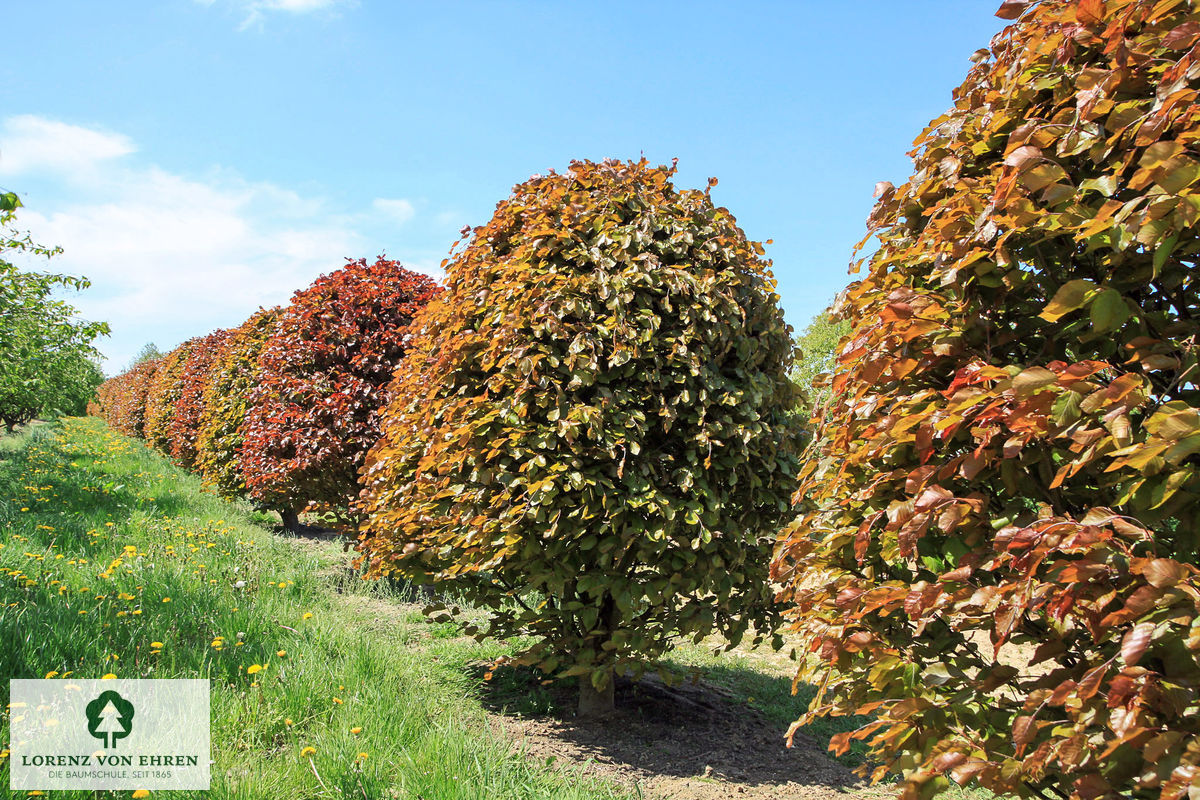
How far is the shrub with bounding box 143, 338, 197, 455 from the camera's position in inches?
706

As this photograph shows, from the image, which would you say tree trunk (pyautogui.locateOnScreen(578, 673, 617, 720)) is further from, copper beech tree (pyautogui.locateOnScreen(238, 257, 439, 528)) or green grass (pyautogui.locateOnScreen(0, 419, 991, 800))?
copper beech tree (pyautogui.locateOnScreen(238, 257, 439, 528))

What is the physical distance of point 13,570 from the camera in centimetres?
493

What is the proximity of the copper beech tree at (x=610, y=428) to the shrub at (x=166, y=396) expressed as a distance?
1589 cm

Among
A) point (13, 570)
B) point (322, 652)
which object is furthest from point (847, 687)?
point (13, 570)

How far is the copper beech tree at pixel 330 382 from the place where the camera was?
25.2 ft

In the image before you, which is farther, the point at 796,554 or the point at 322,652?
the point at 322,652

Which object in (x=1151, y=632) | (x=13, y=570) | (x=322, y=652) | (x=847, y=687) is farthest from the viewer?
(x=13, y=570)

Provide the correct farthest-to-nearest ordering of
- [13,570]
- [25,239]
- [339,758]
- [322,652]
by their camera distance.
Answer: [25,239], [13,570], [322,652], [339,758]

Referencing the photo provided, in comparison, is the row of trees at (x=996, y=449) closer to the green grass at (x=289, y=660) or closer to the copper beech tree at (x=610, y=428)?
the copper beech tree at (x=610, y=428)

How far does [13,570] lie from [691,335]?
16.3 ft

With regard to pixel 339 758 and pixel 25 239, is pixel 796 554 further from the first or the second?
pixel 25 239

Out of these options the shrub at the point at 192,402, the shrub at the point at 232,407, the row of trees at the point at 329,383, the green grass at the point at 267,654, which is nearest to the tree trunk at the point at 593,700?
the green grass at the point at 267,654

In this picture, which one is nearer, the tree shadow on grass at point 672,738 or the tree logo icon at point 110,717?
the tree logo icon at point 110,717

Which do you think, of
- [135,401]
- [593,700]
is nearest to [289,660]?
[593,700]
